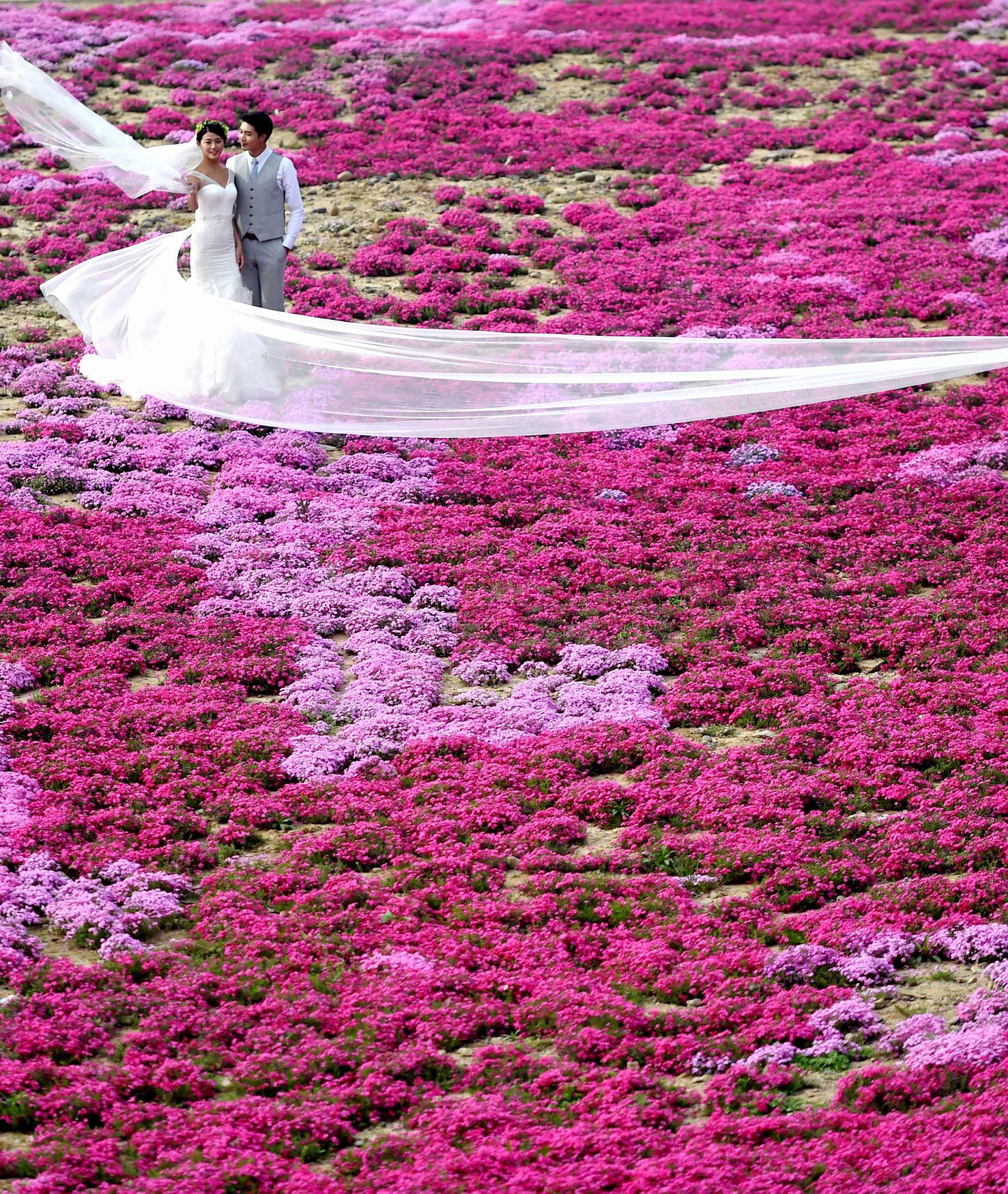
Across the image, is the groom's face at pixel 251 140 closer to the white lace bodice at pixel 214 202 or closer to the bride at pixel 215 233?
the bride at pixel 215 233

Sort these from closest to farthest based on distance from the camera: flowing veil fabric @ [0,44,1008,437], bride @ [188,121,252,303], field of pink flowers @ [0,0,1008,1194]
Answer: field of pink flowers @ [0,0,1008,1194] → flowing veil fabric @ [0,44,1008,437] → bride @ [188,121,252,303]

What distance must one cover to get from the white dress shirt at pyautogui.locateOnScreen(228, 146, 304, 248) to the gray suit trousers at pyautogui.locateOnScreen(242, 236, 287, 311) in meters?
0.28

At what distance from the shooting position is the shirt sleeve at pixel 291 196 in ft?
56.8

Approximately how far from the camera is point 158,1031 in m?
9.00

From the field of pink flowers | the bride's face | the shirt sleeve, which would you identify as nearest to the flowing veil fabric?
the bride's face

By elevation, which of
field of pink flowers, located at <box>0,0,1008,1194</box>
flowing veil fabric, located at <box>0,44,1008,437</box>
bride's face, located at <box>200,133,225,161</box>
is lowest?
field of pink flowers, located at <box>0,0,1008,1194</box>

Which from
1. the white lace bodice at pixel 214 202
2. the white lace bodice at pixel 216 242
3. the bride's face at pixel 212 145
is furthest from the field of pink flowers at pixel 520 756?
the bride's face at pixel 212 145

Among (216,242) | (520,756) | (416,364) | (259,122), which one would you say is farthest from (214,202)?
(520,756)

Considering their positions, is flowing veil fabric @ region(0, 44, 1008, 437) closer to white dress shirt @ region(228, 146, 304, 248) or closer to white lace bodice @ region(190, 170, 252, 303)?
white lace bodice @ region(190, 170, 252, 303)

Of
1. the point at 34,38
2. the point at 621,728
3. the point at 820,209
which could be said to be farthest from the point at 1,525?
the point at 34,38

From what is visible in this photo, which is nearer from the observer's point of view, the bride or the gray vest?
the bride

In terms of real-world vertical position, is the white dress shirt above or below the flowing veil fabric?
above

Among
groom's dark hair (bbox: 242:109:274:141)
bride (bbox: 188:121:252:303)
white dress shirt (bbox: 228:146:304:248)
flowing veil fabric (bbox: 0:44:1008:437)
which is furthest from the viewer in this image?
white dress shirt (bbox: 228:146:304:248)

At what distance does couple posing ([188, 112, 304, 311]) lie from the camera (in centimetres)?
1706
